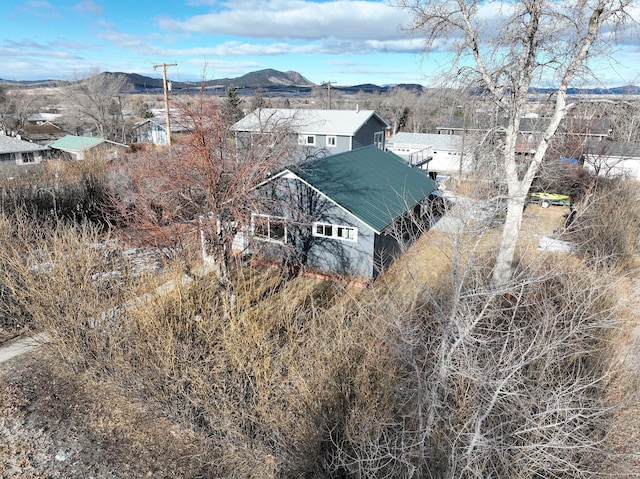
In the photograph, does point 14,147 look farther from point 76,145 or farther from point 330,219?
point 330,219

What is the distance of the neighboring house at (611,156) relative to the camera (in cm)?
2591

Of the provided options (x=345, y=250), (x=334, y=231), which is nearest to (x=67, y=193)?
(x=334, y=231)

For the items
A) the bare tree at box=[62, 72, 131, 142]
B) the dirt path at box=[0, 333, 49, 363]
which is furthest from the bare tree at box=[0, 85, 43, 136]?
the dirt path at box=[0, 333, 49, 363]

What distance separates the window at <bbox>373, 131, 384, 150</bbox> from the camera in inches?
1324

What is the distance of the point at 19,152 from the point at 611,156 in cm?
4897

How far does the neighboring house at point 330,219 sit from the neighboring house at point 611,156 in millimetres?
19208

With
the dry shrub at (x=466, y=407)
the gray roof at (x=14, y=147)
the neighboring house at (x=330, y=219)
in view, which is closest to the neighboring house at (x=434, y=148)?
the neighboring house at (x=330, y=219)

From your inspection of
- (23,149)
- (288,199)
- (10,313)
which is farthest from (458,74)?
(23,149)

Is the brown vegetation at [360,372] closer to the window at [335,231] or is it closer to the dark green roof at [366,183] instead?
the window at [335,231]

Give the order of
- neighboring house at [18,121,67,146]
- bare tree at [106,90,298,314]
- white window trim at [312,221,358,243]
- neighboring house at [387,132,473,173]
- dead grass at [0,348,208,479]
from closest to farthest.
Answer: dead grass at [0,348,208,479] < bare tree at [106,90,298,314] < white window trim at [312,221,358,243] < neighboring house at [387,132,473,173] < neighboring house at [18,121,67,146]

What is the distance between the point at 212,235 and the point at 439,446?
6358mm

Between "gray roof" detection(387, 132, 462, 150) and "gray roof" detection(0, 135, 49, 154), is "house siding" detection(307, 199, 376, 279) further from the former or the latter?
"gray roof" detection(0, 135, 49, 154)

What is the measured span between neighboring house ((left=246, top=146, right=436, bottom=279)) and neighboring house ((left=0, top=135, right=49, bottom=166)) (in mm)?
32263

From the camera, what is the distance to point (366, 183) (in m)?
15.4
